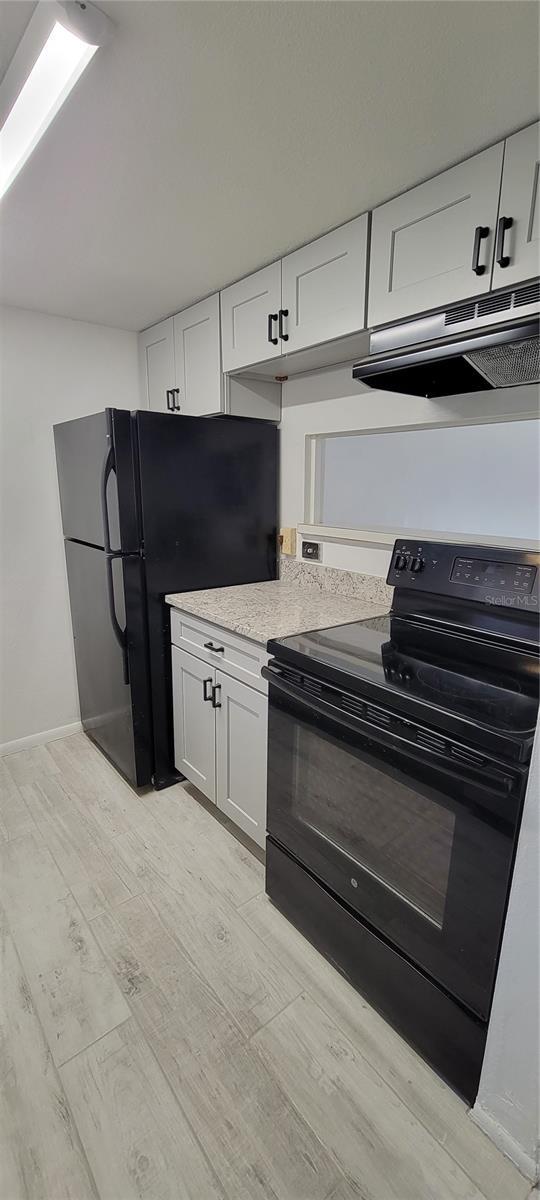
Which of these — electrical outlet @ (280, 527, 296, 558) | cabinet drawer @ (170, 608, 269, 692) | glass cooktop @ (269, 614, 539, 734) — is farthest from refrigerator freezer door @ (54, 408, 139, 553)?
glass cooktop @ (269, 614, 539, 734)

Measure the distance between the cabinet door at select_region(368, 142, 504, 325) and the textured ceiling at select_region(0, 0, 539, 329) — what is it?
0.05 metres

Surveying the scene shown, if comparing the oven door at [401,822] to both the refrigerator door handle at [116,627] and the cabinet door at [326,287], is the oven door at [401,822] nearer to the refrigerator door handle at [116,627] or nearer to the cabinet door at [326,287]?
the refrigerator door handle at [116,627]

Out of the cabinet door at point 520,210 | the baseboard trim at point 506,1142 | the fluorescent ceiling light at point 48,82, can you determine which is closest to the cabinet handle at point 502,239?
the cabinet door at point 520,210

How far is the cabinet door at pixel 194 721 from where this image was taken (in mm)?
1977

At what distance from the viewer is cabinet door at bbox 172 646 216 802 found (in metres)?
1.98

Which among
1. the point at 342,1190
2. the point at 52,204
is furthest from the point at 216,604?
the point at 342,1190

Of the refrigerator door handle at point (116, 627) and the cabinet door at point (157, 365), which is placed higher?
the cabinet door at point (157, 365)

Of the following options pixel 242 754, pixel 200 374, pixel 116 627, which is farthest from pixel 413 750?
pixel 200 374

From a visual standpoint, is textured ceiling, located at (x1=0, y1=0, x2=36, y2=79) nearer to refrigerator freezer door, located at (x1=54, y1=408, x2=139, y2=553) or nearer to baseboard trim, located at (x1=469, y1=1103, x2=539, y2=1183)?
refrigerator freezer door, located at (x1=54, y1=408, x2=139, y2=553)

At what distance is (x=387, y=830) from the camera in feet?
4.00

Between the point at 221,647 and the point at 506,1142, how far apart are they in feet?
4.68

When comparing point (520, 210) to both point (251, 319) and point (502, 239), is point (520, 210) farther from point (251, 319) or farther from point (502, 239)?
point (251, 319)

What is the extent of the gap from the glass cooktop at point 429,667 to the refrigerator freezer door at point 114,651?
0.85 m

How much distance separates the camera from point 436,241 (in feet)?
4.25
